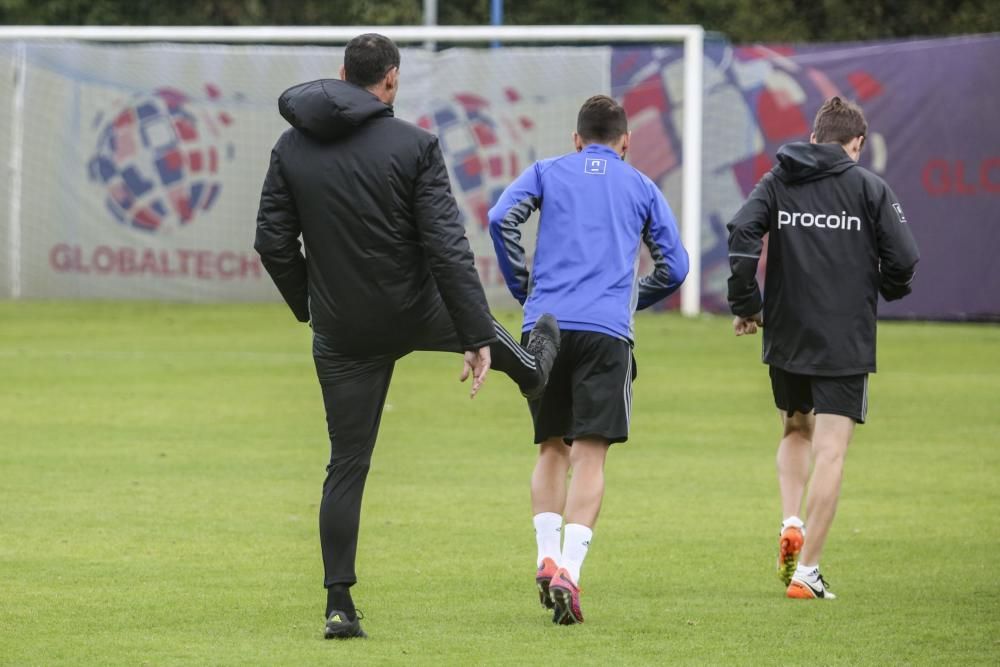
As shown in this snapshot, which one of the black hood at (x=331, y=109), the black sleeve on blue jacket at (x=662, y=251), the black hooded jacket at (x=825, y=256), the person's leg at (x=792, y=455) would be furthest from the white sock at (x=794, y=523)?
the black hood at (x=331, y=109)

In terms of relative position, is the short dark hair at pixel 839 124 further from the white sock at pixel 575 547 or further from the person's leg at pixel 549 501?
the white sock at pixel 575 547

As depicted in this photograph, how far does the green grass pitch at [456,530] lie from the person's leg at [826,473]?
30 cm

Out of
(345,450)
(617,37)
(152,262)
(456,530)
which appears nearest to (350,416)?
(345,450)

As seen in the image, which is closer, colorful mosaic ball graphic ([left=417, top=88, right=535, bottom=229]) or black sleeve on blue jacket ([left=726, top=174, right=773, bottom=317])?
black sleeve on blue jacket ([left=726, top=174, right=773, bottom=317])

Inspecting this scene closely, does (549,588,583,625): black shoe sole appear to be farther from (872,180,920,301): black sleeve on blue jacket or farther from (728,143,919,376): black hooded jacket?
(872,180,920,301): black sleeve on blue jacket

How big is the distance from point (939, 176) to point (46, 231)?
13.2 m

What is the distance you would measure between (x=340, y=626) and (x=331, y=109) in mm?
1789

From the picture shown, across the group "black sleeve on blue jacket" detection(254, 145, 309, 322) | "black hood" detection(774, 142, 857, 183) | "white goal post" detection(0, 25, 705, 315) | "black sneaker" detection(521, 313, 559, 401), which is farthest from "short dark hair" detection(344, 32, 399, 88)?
"white goal post" detection(0, 25, 705, 315)

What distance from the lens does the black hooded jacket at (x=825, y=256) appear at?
298 inches

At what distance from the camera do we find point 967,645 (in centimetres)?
661

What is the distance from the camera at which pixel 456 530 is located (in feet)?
30.6

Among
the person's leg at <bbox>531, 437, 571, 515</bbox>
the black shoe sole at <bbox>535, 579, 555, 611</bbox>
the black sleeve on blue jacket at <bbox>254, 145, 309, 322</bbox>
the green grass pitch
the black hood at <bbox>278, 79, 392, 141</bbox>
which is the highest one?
the black hood at <bbox>278, 79, 392, 141</bbox>

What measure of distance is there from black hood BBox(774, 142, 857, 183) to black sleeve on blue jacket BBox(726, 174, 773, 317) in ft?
0.47

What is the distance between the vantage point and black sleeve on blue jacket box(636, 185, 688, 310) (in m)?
7.22
